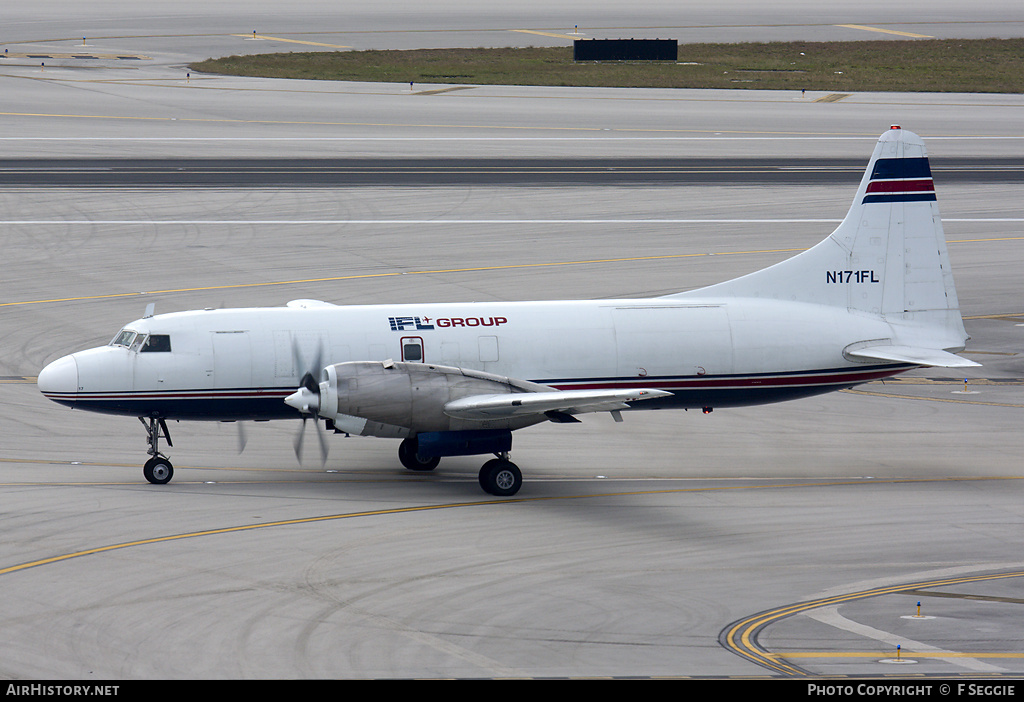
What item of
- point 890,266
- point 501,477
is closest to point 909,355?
point 890,266

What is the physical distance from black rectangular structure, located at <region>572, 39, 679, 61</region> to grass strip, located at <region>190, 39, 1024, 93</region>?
0.91 m

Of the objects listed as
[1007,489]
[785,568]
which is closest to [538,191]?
[1007,489]

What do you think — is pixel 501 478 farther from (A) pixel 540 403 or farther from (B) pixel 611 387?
(B) pixel 611 387

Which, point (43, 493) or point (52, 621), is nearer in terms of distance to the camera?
point (52, 621)

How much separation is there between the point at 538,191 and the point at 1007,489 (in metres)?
35.5

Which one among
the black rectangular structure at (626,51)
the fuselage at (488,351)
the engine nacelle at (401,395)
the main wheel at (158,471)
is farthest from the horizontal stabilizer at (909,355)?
the black rectangular structure at (626,51)

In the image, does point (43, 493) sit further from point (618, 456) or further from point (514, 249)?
point (514, 249)

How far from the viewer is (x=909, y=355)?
29.1 metres

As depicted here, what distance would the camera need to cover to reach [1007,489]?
2730 centimetres

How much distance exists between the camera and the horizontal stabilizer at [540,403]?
24.3 metres

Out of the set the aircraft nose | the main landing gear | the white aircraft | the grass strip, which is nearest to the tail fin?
the white aircraft

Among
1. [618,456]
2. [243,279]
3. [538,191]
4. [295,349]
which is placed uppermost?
[538,191]

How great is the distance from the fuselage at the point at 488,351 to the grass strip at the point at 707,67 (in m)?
63.6

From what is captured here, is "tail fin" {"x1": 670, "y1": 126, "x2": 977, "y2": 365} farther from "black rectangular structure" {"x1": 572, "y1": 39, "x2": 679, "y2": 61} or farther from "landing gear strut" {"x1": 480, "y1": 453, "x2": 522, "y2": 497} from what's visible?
"black rectangular structure" {"x1": 572, "y1": 39, "x2": 679, "y2": 61}
